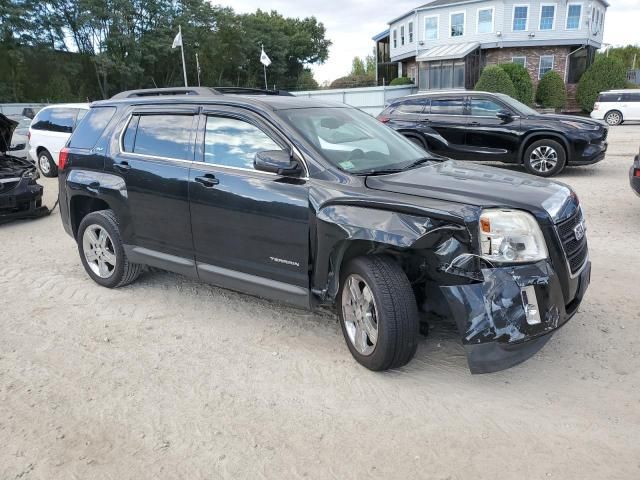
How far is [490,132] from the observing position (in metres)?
10.7

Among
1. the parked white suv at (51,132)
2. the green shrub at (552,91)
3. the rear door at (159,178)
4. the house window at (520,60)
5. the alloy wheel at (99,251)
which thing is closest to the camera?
the rear door at (159,178)

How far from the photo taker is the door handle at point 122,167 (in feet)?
15.4

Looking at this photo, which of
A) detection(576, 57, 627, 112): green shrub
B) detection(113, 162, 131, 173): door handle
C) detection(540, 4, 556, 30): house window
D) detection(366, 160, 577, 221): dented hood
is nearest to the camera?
detection(366, 160, 577, 221): dented hood

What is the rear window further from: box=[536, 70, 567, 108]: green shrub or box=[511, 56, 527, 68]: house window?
box=[511, 56, 527, 68]: house window

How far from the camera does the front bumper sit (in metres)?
2.99

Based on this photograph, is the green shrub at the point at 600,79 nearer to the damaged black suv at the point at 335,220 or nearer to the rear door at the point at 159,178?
the damaged black suv at the point at 335,220

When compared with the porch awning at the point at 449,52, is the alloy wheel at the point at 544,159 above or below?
below

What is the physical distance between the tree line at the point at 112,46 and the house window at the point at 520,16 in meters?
25.8

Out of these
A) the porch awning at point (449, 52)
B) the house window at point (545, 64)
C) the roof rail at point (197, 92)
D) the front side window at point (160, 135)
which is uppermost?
the porch awning at point (449, 52)

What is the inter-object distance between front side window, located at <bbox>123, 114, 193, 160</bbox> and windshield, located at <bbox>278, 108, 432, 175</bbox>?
3.02 feet

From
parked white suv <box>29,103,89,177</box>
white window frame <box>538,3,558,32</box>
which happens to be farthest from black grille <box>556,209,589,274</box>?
white window frame <box>538,3,558,32</box>

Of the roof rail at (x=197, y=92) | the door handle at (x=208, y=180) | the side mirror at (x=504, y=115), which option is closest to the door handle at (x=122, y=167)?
the roof rail at (x=197, y=92)

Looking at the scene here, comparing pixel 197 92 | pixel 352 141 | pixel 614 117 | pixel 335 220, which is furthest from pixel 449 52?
pixel 335 220

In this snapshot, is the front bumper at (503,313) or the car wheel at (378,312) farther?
the car wheel at (378,312)
